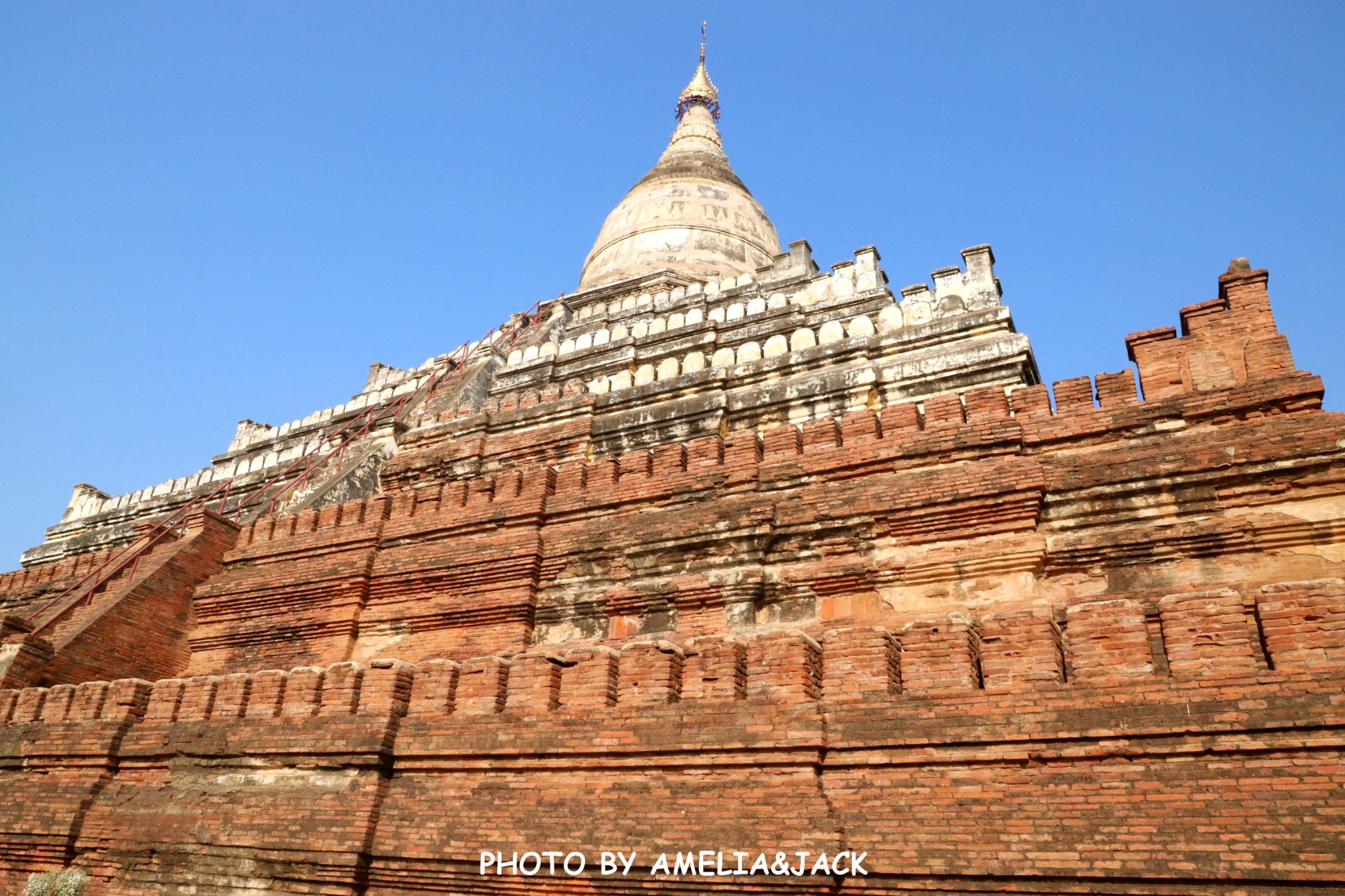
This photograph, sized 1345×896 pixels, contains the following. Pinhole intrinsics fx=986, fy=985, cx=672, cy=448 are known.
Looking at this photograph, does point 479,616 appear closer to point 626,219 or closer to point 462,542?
point 462,542

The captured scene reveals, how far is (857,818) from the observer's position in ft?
19.9

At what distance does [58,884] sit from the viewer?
28.3ft

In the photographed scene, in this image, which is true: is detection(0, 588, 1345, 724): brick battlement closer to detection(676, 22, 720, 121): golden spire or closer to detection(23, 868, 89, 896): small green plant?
detection(23, 868, 89, 896): small green plant

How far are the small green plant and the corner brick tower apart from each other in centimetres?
17

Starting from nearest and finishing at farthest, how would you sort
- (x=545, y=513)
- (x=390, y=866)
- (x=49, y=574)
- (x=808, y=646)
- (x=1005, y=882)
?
(x=1005, y=882), (x=808, y=646), (x=390, y=866), (x=545, y=513), (x=49, y=574)

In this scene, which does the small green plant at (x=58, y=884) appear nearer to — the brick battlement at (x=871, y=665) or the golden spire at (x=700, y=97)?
the brick battlement at (x=871, y=665)

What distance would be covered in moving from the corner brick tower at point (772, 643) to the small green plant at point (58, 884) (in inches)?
6.7

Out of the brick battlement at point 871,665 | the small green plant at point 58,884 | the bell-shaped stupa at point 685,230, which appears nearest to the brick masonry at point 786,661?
the brick battlement at point 871,665

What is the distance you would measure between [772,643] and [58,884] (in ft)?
22.3

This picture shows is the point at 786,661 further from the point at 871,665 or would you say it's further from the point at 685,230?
the point at 685,230

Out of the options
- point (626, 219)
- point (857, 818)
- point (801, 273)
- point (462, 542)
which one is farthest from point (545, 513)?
point (626, 219)

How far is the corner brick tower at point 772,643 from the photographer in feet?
18.3

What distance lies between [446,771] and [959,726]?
3.99 metres

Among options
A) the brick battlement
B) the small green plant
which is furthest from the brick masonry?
the small green plant
